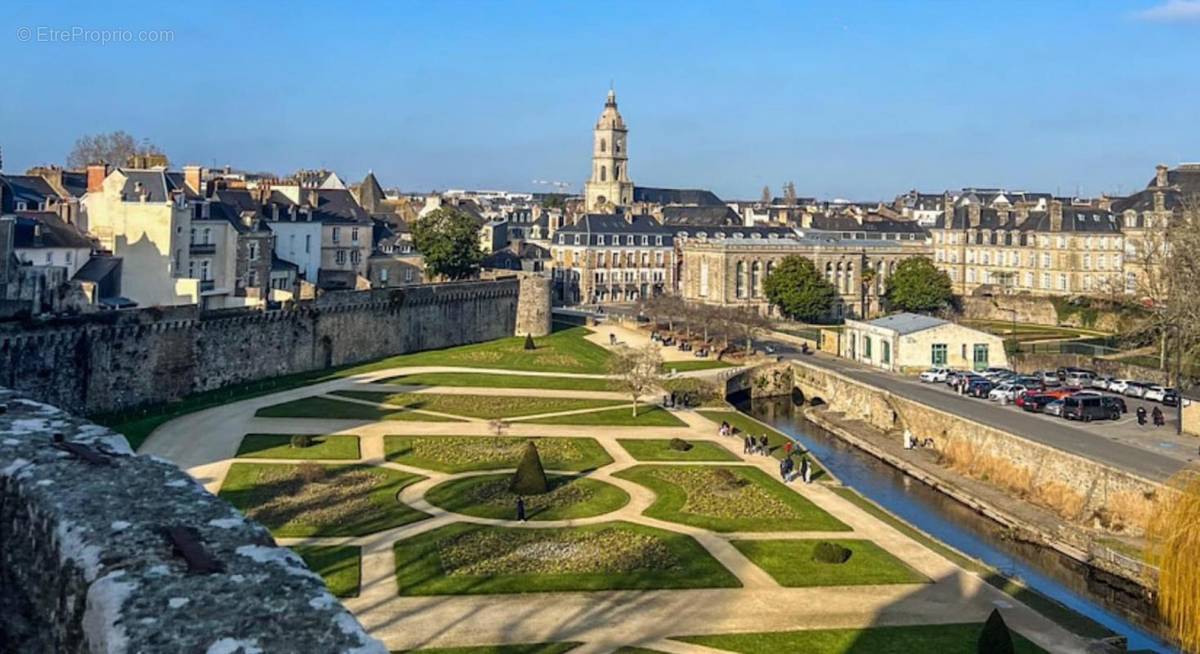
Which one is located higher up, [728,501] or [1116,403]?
[1116,403]

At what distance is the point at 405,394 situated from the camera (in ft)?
143

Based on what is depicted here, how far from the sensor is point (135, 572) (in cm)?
627

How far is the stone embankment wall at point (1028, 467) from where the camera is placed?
2823cm

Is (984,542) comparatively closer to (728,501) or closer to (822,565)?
(728,501)

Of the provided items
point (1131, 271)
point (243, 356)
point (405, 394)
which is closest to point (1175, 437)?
point (405, 394)

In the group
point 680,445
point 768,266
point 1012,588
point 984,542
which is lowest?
point 984,542

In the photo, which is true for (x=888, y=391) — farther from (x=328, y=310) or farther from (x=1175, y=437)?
(x=328, y=310)

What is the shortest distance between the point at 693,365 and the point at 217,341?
22.3m

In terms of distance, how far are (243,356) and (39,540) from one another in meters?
39.5

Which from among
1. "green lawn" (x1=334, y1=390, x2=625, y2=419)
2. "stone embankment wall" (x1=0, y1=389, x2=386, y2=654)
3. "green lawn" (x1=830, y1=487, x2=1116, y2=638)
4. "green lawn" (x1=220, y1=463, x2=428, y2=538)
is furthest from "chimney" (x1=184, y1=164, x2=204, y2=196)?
"stone embankment wall" (x1=0, y1=389, x2=386, y2=654)

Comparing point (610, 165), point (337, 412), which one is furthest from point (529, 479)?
point (610, 165)

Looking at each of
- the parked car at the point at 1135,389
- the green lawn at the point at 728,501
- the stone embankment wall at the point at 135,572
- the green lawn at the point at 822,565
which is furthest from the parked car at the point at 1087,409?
the stone embankment wall at the point at 135,572

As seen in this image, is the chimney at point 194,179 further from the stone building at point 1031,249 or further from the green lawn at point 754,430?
the stone building at point 1031,249

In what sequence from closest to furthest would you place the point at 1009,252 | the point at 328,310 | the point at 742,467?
1. the point at 742,467
2. the point at 328,310
3. the point at 1009,252
